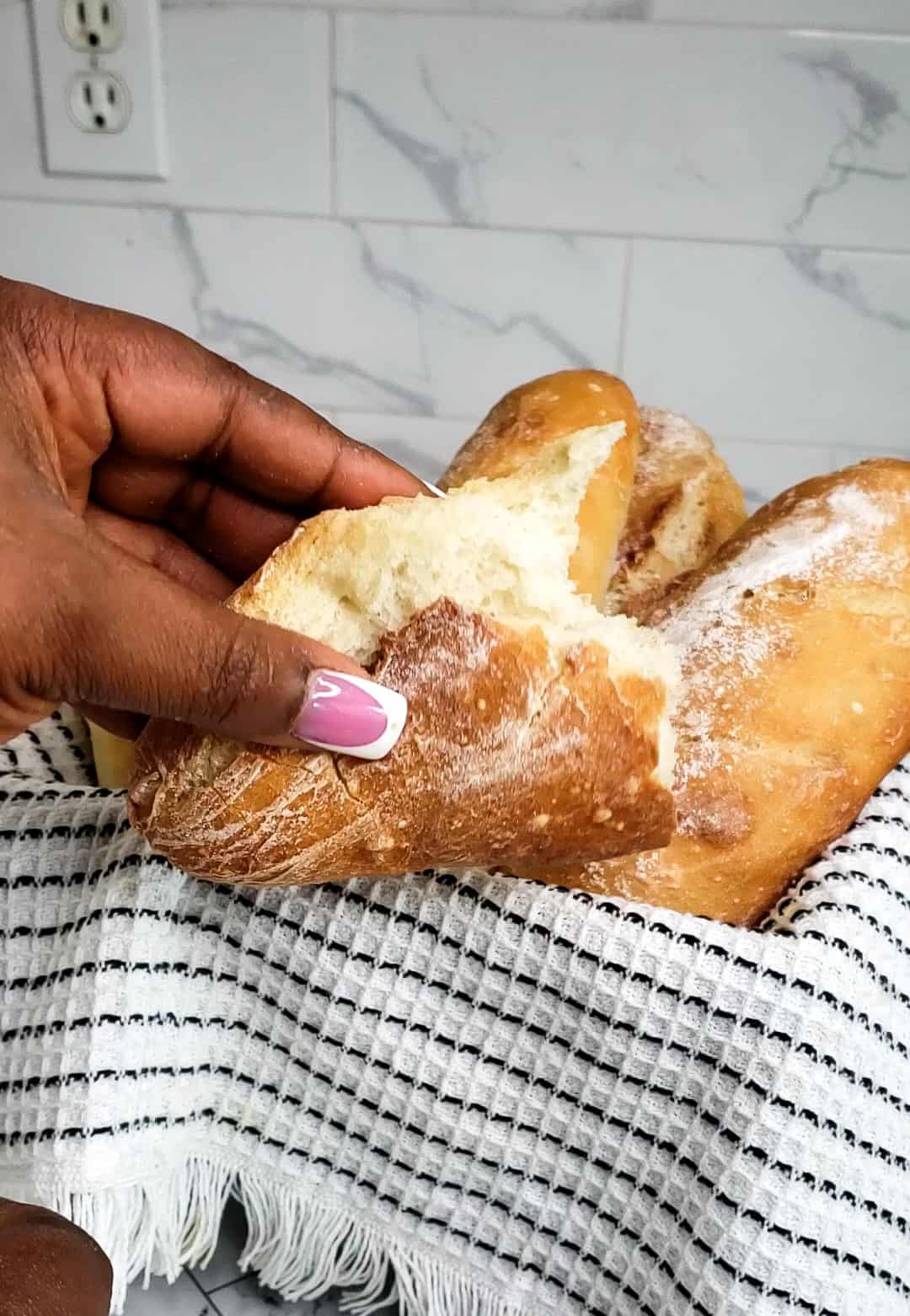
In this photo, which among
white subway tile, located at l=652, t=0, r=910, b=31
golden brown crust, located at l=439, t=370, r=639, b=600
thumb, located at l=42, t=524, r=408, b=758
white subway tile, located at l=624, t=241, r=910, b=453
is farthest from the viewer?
white subway tile, located at l=624, t=241, r=910, b=453

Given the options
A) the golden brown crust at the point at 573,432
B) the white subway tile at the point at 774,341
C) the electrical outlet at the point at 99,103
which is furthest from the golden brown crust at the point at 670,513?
the electrical outlet at the point at 99,103

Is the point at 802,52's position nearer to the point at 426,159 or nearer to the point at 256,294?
the point at 426,159

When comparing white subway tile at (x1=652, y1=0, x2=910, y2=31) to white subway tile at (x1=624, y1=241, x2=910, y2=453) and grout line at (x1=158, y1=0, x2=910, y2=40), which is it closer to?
grout line at (x1=158, y1=0, x2=910, y2=40)

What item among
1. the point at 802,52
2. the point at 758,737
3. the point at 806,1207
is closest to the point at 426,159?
the point at 802,52

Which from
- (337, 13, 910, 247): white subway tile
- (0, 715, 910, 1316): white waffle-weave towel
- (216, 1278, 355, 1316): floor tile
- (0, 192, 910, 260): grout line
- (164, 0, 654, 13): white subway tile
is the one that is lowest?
(216, 1278, 355, 1316): floor tile

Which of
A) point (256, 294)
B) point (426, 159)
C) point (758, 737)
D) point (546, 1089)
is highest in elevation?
point (426, 159)

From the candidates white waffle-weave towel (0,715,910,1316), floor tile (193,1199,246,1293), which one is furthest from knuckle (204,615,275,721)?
floor tile (193,1199,246,1293)
